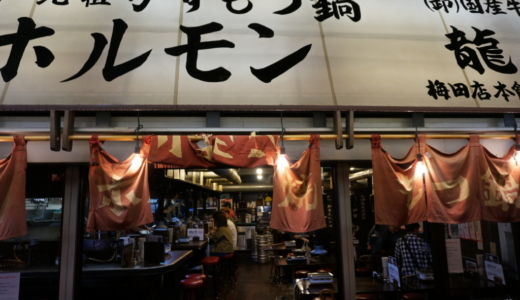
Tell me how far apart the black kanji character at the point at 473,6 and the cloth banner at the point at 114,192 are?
525 cm

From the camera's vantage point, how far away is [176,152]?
400 cm

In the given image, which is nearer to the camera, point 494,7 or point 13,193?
point 13,193

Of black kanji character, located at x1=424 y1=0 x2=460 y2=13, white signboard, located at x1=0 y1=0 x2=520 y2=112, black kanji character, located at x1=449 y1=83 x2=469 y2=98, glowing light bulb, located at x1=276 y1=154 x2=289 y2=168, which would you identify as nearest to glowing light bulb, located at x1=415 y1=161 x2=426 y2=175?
white signboard, located at x1=0 y1=0 x2=520 y2=112

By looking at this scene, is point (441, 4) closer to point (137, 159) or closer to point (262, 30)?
point (262, 30)

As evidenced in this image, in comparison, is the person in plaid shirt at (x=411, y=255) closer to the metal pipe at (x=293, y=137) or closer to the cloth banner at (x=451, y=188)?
the cloth banner at (x=451, y=188)

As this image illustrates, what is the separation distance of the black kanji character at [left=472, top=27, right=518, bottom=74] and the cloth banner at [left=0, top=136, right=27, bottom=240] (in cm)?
625

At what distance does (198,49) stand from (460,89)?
358cm

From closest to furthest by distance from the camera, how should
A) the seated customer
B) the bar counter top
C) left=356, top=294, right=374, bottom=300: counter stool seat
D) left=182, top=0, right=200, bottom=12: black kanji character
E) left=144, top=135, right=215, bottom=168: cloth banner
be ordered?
left=144, top=135, right=215, bottom=168: cloth banner → left=182, top=0, right=200, bottom=12: black kanji character → the bar counter top → left=356, top=294, right=374, bottom=300: counter stool seat → the seated customer

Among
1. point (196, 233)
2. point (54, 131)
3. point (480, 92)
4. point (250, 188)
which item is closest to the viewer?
point (54, 131)

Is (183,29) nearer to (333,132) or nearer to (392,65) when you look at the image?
(333,132)

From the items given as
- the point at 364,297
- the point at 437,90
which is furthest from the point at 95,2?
the point at 364,297

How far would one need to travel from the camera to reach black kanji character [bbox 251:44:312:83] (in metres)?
4.44

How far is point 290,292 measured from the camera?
9.83 meters

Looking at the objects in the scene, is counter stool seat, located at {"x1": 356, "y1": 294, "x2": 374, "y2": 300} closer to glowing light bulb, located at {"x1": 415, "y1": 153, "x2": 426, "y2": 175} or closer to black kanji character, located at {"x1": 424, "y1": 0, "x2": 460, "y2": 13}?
glowing light bulb, located at {"x1": 415, "y1": 153, "x2": 426, "y2": 175}
